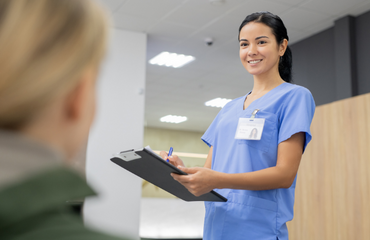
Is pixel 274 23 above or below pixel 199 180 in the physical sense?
above

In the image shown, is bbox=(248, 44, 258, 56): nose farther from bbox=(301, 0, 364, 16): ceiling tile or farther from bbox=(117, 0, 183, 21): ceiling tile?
bbox=(301, 0, 364, 16): ceiling tile

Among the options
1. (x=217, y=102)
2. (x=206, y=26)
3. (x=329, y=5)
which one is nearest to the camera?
(x=329, y=5)

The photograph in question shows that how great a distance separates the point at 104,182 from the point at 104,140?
53 centimetres

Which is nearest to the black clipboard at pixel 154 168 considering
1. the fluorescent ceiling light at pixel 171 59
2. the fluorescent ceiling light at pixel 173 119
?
the fluorescent ceiling light at pixel 171 59

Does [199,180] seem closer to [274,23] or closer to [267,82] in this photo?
[267,82]

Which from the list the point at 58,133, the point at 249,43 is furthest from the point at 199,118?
the point at 58,133

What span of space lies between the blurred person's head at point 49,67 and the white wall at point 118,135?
4.29 metres

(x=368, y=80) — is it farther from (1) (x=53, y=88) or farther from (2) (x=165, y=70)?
(1) (x=53, y=88)

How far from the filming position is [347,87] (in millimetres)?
4434

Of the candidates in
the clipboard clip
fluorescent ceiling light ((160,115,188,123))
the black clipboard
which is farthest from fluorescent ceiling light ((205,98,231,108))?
the clipboard clip

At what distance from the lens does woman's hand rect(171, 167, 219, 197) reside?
105cm

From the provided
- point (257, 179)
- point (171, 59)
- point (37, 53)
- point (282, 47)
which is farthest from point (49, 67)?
point (171, 59)

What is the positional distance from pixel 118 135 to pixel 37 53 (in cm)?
459

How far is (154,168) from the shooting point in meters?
1.05
